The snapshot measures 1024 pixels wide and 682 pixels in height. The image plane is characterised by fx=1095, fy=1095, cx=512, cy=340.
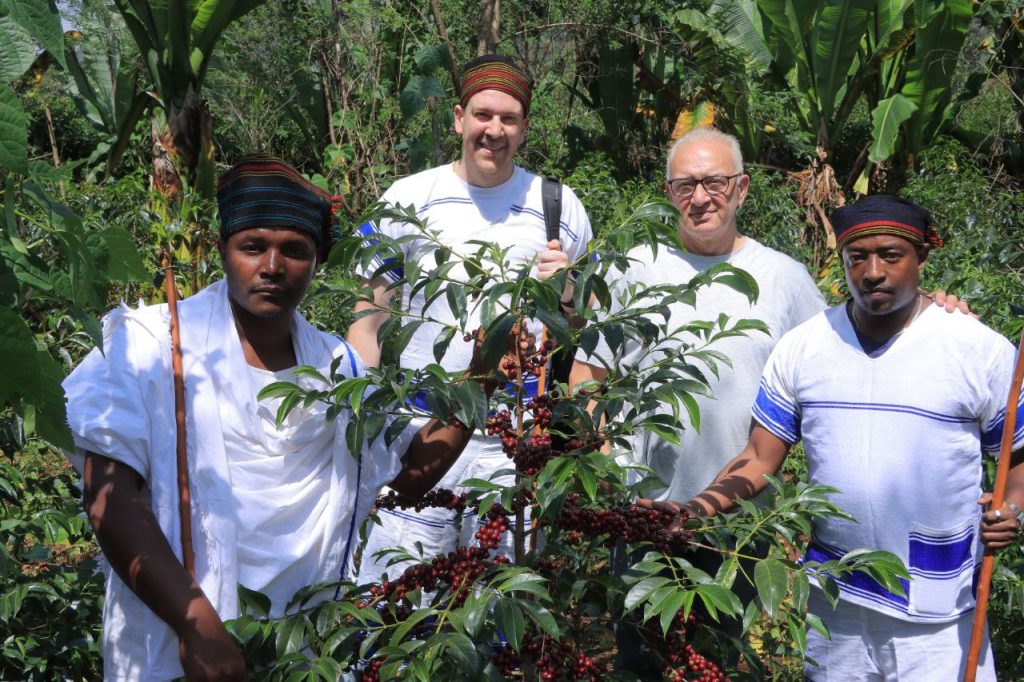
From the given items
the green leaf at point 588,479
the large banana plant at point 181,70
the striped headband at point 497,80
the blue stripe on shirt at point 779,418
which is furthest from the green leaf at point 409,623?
the large banana plant at point 181,70

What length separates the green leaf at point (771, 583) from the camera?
5.75ft

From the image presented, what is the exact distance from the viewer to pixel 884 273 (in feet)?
8.20

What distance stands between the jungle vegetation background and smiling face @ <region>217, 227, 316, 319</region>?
5.88 ft

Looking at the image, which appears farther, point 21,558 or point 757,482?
point 21,558

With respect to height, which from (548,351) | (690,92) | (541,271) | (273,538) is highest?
(690,92)

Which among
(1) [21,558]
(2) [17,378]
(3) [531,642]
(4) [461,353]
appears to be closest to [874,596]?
(3) [531,642]

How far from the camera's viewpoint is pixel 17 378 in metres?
1.38

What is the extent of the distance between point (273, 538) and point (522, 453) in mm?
488

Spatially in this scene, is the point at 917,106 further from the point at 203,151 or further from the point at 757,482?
the point at 757,482

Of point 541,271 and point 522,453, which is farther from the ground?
point 541,271

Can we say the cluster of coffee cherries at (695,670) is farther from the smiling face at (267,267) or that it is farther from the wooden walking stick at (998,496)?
the smiling face at (267,267)

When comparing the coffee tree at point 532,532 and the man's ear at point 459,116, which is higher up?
the man's ear at point 459,116

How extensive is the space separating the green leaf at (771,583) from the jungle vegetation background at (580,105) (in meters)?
2.09

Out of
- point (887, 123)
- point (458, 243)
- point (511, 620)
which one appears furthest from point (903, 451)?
point (887, 123)
